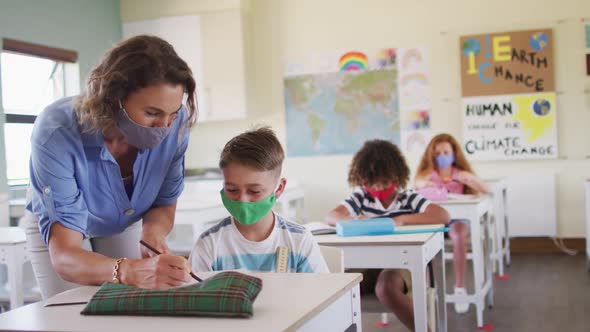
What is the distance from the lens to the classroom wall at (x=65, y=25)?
5117mm

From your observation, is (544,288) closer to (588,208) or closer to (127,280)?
(588,208)

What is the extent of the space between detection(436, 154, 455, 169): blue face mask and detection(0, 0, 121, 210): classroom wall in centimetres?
235

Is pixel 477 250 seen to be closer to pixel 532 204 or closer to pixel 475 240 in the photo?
pixel 475 240

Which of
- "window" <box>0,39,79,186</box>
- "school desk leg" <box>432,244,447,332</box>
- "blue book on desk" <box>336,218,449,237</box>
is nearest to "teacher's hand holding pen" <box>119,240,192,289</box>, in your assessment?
"blue book on desk" <box>336,218,449,237</box>

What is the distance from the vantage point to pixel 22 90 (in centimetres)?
539

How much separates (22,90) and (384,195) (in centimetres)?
354

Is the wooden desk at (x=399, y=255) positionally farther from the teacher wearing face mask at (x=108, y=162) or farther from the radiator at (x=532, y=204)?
the radiator at (x=532, y=204)

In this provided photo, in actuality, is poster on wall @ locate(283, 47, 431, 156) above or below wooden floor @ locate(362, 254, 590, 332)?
above

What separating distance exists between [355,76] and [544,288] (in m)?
2.64

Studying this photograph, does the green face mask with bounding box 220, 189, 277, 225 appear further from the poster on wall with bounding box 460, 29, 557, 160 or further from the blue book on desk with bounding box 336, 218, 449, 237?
the poster on wall with bounding box 460, 29, 557, 160

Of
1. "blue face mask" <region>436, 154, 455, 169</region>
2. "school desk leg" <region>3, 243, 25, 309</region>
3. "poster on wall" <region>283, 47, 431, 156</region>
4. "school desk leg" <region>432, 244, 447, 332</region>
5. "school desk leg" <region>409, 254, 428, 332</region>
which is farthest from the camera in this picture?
"poster on wall" <region>283, 47, 431, 156</region>

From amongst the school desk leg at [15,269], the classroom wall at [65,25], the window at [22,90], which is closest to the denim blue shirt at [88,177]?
the school desk leg at [15,269]

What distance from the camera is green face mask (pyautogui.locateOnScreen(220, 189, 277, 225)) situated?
6.03 ft

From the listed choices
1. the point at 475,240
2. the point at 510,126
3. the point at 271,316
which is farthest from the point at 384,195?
the point at 510,126
